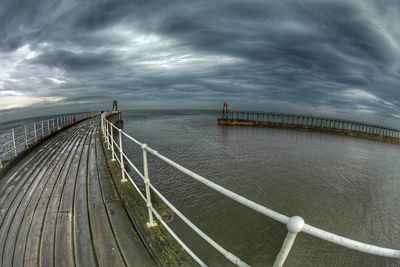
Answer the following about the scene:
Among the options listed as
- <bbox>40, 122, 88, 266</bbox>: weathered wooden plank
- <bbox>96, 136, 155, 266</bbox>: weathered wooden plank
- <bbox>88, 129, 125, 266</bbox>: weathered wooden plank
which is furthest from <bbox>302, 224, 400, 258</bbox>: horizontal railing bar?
<bbox>40, 122, 88, 266</bbox>: weathered wooden plank

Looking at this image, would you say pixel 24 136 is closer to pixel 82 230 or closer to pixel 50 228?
pixel 50 228

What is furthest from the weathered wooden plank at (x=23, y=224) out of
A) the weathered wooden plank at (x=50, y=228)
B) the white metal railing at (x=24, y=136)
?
the white metal railing at (x=24, y=136)

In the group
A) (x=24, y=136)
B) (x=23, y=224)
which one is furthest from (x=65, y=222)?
(x=24, y=136)

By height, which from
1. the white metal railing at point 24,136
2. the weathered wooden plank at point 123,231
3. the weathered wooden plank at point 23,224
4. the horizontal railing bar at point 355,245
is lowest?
the weathered wooden plank at point 23,224

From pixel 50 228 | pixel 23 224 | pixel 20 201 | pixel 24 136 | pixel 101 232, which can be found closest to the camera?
pixel 101 232

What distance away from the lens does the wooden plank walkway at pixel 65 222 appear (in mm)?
2270

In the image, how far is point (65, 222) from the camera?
9.57ft

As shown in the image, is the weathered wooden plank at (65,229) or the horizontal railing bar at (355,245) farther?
the weathered wooden plank at (65,229)

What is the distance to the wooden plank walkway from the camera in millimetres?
2270

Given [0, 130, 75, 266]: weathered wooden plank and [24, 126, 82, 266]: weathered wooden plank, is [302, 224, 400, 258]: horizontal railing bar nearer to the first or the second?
[24, 126, 82, 266]: weathered wooden plank

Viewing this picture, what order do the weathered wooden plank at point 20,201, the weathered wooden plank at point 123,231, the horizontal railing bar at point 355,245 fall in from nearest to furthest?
the horizontal railing bar at point 355,245, the weathered wooden plank at point 123,231, the weathered wooden plank at point 20,201

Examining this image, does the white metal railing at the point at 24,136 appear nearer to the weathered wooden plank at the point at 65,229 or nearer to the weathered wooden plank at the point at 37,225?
the weathered wooden plank at the point at 37,225

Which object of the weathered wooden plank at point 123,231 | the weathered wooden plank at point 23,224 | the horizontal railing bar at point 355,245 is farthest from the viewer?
the weathered wooden plank at point 23,224

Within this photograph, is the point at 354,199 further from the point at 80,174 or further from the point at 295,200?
the point at 80,174
